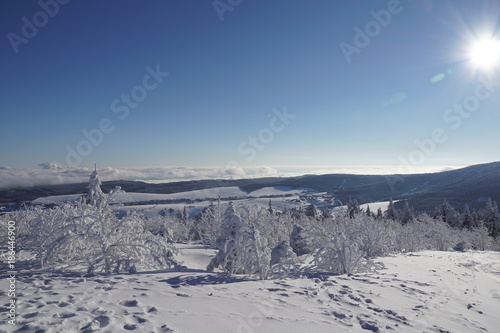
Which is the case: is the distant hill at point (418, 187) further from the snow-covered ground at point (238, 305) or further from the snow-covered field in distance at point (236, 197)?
the snow-covered ground at point (238, 305)

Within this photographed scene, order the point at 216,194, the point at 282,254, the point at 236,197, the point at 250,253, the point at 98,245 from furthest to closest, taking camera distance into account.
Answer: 1. the point at 216,194
2. the point at 236,197
3. the point at 282,254
4. the point at 250,253
5. the point at 98,245

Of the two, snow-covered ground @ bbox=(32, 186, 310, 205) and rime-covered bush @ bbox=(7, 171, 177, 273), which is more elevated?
rime-covered bush @ bbox=(7, 171, 177, 273)

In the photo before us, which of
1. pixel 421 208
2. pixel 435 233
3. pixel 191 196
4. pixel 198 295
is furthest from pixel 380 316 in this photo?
pixel 191 196

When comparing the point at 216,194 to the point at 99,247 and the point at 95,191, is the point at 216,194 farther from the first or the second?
the point at 99,247

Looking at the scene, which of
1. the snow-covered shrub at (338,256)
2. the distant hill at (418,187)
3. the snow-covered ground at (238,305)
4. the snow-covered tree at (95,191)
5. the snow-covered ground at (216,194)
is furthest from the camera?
the snow-covered ground at (216,194)

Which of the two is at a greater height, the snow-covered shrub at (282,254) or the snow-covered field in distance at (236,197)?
the snow-covered shrub at (282,254)

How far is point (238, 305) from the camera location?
5.26 metres

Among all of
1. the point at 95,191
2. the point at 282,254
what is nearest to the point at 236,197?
the point at 282,254

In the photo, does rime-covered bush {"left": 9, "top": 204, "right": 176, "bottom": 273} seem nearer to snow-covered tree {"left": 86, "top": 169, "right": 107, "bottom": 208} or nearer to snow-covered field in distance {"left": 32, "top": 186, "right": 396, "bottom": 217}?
snow-covered tree {"left": 86, "top": 169, "right": 107, "bottom": 208}

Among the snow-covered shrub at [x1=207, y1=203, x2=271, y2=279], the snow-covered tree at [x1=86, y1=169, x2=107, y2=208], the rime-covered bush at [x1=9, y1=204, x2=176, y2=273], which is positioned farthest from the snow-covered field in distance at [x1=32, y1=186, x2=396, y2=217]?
the snow-covered shrub at [x1=207, y1=203, x2=271, y2=279]

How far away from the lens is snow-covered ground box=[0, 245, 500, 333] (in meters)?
4.21

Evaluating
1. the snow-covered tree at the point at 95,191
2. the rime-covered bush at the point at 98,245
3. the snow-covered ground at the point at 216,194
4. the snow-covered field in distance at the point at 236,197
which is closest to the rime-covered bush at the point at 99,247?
the rime-covered bush at the point at 98,245

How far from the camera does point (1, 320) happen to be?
3887 mm

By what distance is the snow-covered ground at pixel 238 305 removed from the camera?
4.21 metres
